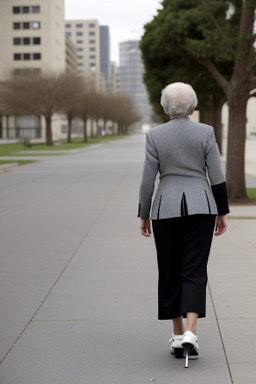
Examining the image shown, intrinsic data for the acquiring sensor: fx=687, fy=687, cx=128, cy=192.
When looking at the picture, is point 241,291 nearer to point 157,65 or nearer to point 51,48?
point 157,65

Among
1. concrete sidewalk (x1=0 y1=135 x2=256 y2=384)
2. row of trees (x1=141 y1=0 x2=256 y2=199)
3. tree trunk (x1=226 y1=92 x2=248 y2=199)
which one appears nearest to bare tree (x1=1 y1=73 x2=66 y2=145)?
row of trees (x1=141 y1=0 x2=256 y2=199)

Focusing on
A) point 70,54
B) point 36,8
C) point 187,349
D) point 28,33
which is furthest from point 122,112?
A: point 187,349

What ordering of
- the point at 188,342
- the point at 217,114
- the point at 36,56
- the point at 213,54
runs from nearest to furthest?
the point at 188,342, the point at 213,54, the point at 217,114, the point at 36,56

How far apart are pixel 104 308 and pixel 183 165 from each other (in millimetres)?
1886

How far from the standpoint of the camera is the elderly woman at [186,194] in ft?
13.7

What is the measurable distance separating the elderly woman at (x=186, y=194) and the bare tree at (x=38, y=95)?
54014 mm

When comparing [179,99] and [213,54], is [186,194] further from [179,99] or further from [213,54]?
[213,54]

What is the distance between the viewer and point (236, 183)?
14.2m

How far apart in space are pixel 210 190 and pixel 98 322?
1.55 m

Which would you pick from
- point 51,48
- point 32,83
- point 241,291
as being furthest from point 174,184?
point 51,48

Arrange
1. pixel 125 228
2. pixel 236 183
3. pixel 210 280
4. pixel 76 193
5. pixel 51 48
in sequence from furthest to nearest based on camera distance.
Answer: pixel 51 48 < pixel 76 193 < pixel 236 183 < pixel 125 228 < pixel 210 280

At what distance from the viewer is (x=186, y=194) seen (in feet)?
13.6

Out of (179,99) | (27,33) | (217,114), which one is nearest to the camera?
(179,99)

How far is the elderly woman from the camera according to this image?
4.17 m
